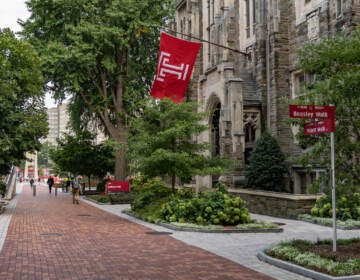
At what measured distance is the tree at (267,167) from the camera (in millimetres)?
23141

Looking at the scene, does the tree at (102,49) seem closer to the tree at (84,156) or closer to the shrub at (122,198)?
the shrub at (122,198)

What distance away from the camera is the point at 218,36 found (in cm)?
2953

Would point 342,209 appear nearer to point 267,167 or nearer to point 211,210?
point 211,210

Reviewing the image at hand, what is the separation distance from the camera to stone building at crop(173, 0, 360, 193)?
23203mm

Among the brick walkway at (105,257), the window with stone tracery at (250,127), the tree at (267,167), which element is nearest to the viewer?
the brick walkway at (105,257)

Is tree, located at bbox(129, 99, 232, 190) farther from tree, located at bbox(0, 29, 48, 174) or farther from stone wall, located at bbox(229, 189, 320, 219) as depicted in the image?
tree, located at bbox(0, 29, 48, 174)

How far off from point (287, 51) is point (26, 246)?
16.9 m

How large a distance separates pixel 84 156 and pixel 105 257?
30424 mm

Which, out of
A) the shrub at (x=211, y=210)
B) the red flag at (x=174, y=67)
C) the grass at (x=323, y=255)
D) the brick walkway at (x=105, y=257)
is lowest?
the brick walkway at (x=105, y=257)

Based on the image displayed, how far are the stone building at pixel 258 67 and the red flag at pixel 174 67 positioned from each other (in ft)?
2.53

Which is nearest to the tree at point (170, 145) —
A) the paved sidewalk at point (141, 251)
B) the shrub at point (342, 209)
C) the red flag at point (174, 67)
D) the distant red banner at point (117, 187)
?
the paved sidewalk at point (141, 251)

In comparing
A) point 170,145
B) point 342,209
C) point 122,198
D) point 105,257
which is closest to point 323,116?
point 105,257

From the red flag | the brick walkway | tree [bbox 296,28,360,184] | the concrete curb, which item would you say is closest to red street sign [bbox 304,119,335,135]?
tree [bbox 296,28,360,184]

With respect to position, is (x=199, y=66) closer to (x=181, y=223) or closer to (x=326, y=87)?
(x=181, y=223)
